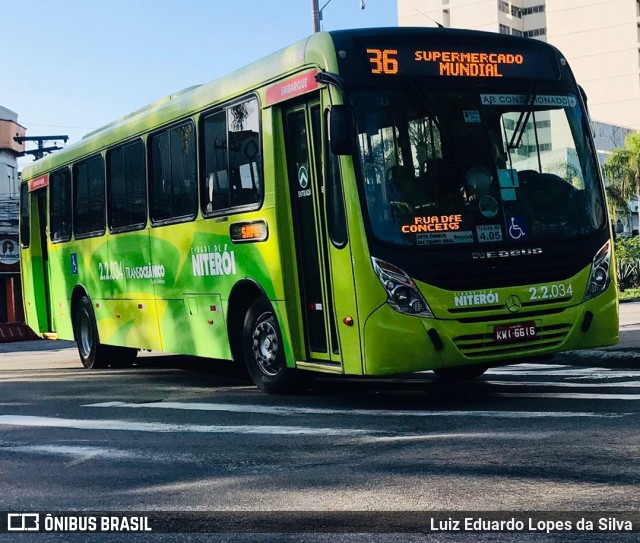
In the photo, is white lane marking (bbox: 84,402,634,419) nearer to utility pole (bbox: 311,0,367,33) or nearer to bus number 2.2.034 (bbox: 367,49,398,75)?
bus number 2.2.034 (bbox: 367,49,398,75)

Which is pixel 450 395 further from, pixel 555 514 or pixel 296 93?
pixel 555 514

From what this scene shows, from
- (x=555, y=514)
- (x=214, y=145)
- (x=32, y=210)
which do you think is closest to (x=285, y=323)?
(x=214, y=145)

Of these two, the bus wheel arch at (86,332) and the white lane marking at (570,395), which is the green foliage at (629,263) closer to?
the bus wheel arch at (86,332)

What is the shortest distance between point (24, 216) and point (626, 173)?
40.3m

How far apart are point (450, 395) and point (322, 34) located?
3.51m

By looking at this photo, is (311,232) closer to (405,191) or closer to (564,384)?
(405,191)

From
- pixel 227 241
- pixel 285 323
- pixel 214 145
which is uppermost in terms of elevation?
pixel 214 145

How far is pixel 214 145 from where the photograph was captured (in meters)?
12.0

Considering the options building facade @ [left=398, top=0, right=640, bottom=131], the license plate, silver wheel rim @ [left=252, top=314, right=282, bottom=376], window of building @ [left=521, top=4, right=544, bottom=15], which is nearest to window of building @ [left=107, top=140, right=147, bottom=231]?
silver wheel rim @ [left=252, top=314, right=282, bottom=376]

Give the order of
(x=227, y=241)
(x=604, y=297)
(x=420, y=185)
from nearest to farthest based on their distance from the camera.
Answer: (x=420, y=185) < (x=604, y=297) < (x=227, y=241)

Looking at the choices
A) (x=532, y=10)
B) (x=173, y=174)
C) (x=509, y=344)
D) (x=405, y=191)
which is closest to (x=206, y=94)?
(x=173, y=174)

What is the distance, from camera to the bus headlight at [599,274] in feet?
33.5

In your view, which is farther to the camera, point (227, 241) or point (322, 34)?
point (227, 241)

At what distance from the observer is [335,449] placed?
25.5 ft
